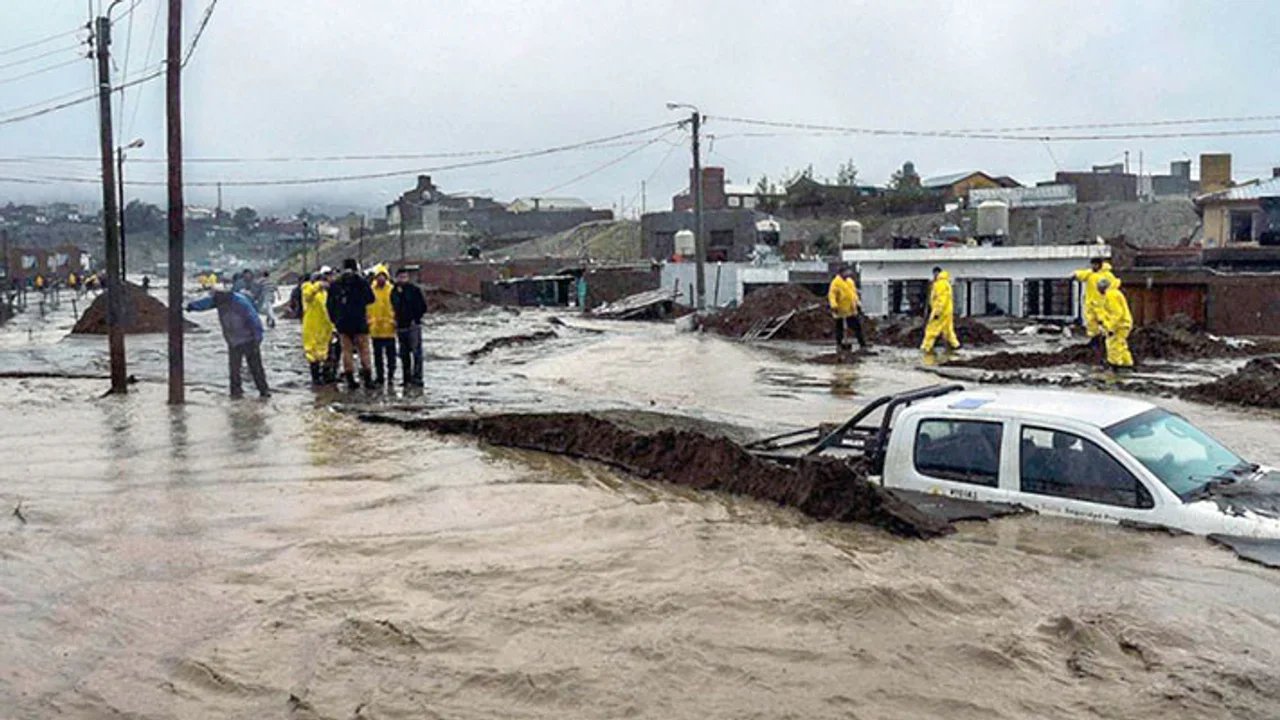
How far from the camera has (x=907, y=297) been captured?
127 feet

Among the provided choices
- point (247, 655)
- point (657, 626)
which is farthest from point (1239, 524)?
point (247, 655)

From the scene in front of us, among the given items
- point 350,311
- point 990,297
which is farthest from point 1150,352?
point 350,311

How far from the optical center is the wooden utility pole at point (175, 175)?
1647 cm

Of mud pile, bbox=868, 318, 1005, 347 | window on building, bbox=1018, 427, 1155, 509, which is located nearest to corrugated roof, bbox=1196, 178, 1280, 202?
mud pile, bbox=868, 318, 1005, 347

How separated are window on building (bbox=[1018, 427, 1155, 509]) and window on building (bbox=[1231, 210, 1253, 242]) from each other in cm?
3858

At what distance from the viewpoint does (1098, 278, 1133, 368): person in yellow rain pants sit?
21188mm

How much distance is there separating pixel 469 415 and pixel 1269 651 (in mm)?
9200

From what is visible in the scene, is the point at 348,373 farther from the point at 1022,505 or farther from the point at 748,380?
the point at 1022,505

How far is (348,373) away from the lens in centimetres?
1731

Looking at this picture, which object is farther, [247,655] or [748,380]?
[748,380]

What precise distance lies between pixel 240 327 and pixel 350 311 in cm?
A: 141

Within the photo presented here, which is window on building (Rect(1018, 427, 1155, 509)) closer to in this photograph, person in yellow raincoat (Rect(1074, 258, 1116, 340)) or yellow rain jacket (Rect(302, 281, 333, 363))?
yellow rain jacket (Rect(302, 281, 333, 363))

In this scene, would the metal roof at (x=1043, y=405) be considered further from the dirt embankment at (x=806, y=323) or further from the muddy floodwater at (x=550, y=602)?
the dirt embankment at (x=806, y=323)

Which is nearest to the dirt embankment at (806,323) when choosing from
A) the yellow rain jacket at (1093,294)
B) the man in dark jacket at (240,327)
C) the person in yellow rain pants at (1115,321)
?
the yellow rain jacket at (1093,294)
